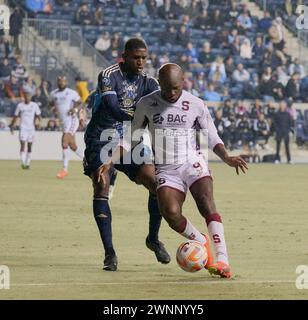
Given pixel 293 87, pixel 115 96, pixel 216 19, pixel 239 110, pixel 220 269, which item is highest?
pixel 216 19

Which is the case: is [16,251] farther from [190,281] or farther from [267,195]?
[267,195]

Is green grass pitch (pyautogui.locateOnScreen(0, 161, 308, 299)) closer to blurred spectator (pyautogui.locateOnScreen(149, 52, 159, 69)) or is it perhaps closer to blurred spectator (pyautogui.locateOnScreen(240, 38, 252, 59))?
blurred spectator (pyautogui.locateOnScreen(149, 52, 159, 69))

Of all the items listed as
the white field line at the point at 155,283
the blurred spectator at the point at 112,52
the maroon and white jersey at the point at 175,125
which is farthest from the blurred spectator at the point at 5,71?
the white field line at the point at 155,283

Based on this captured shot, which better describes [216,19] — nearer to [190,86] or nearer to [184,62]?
[184,62]

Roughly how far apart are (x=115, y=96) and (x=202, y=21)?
31187mm

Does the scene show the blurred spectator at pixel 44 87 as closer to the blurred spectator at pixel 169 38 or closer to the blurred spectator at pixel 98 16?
the blurred spectator at pixel 98 16

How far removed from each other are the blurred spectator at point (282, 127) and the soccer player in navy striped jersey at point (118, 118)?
26.3 meters

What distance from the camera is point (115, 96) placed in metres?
11.8

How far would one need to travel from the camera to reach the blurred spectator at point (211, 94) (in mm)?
40044

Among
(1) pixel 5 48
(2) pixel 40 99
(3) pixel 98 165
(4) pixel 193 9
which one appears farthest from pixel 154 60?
(3) pixel 98 165

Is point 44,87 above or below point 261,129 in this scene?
above
